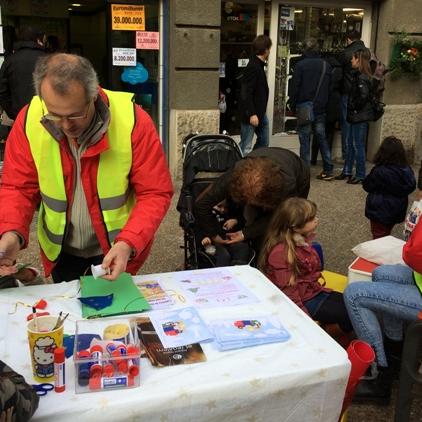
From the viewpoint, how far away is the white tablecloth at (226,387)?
5.55 ft

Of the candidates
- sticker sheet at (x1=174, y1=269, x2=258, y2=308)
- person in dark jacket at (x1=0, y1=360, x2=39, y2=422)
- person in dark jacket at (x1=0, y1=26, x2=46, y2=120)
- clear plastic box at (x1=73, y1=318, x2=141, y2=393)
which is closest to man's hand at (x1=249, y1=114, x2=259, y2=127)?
person in dark jacket at (x1=0, y1=26, x2=46, y2=120)

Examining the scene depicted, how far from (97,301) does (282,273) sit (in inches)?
52.5

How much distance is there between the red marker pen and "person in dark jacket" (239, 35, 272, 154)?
241 inches

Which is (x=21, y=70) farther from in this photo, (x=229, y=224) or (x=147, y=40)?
(x=229, y=224)

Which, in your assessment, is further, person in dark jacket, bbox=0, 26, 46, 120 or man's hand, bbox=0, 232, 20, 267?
person in dark jacket, bbox=0, 26, 46, 120

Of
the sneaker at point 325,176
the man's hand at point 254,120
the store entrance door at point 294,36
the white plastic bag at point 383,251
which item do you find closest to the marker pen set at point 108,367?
the white plastic bag at point 383,251

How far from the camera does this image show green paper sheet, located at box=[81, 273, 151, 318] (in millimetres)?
2201

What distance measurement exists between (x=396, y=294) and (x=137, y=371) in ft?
5.46

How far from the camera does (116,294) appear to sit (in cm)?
232

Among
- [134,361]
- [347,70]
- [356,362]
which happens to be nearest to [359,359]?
[356,362]

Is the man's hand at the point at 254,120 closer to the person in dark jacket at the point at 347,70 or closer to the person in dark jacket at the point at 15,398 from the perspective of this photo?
the person in dark jacket at the point at 347,70

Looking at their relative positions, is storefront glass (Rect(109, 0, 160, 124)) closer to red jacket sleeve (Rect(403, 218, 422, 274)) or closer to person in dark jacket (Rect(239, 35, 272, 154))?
person in dark jacket (Rect(239, 35, 272, 154))

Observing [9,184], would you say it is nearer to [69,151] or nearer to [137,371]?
[69,151]

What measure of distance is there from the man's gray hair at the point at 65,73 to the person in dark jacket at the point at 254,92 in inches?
212
